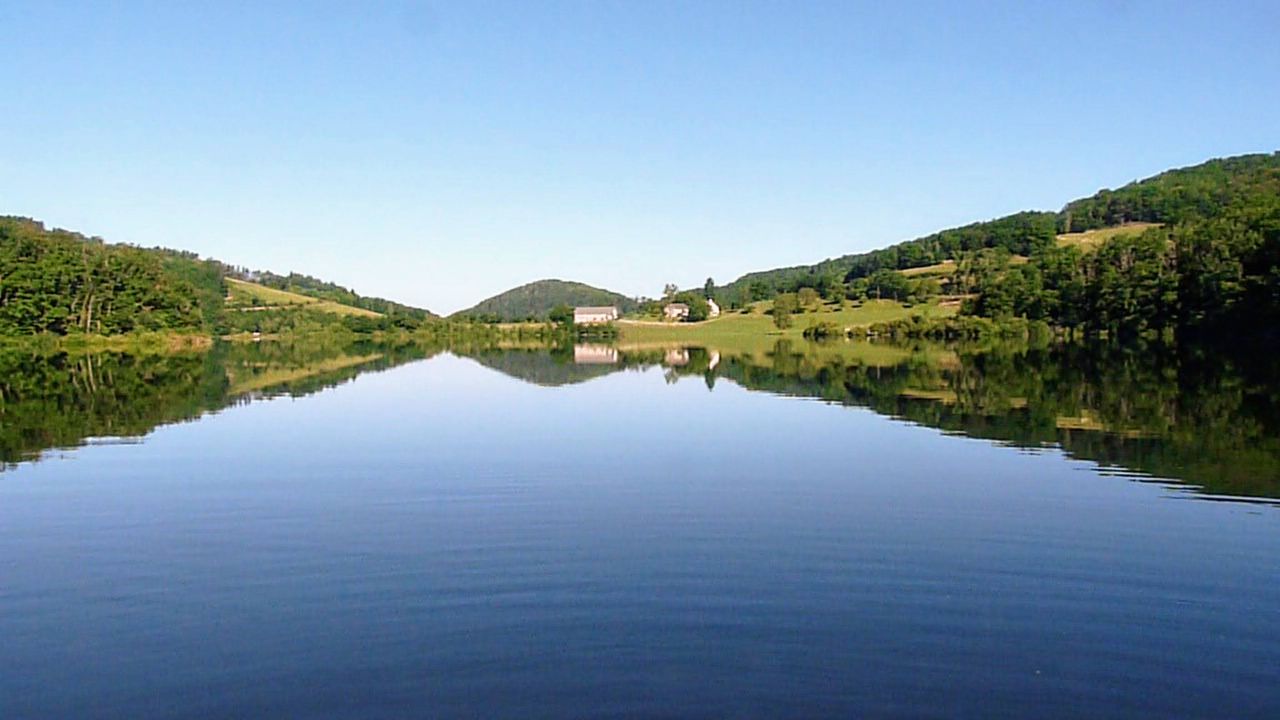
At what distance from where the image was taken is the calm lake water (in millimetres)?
7629

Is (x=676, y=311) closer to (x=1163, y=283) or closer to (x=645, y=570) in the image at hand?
(x=1163, y=283)

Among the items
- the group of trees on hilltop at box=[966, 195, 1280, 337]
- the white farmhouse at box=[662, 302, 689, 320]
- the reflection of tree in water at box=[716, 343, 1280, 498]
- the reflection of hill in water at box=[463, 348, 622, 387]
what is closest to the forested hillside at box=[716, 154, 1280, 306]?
the white farmhouse at box=[662, 302, 689, 320]

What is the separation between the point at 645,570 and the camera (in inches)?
437

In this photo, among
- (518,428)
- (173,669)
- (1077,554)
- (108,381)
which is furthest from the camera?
(108,381)

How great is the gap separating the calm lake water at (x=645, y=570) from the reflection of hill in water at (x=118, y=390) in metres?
Result: 0.65

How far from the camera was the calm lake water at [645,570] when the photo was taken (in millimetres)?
7629

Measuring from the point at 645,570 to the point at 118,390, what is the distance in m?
35.3

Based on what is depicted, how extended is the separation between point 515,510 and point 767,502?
3.97 meters

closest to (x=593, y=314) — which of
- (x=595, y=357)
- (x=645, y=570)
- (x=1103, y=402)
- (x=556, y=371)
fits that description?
(x=595, y=357)

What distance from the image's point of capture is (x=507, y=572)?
11.1 metres

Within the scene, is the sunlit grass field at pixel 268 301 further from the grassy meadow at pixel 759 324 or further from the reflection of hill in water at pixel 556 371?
the reflection of hill in water at pixel 556 371

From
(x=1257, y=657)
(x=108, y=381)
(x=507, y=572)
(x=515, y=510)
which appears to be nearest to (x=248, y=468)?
(x=515, y=510)

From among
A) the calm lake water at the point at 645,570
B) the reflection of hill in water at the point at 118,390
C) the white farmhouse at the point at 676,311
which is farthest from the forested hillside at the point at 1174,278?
the reflection of hill in water at the point at 118,390

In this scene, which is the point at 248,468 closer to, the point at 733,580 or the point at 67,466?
the point at 67,466
